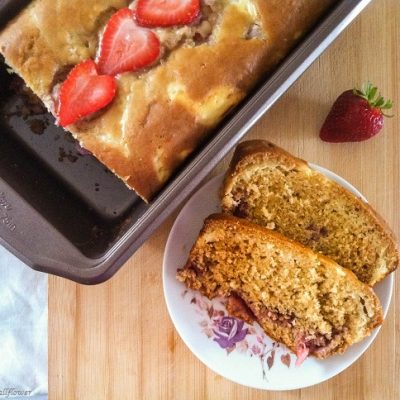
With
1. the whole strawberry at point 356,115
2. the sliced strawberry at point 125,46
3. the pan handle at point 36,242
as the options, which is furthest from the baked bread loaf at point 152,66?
the whole strawberry at point 356,115

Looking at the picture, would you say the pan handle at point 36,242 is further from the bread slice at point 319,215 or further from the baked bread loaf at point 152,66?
the bread slice at point 319,215

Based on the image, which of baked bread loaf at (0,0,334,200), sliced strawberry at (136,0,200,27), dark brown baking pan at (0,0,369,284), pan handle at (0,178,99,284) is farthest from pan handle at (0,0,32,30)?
pan handle at (0,178,99,284)

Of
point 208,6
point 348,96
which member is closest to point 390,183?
point 348,96

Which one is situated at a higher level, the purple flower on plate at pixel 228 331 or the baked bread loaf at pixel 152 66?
the baked bread loaf at pixel 152 66

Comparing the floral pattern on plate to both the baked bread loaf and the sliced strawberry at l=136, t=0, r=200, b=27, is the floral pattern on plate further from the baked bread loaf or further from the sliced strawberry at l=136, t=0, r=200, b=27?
the sliced strawberry at l=136, t=0, r=200, b=27

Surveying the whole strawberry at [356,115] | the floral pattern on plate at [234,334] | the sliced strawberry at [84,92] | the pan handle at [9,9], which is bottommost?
the floral pattern on plate at [234,334]

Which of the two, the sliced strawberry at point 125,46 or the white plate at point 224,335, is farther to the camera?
the white plate at point 224,335

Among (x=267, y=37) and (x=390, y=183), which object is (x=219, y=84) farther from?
(x=390, y=183)
